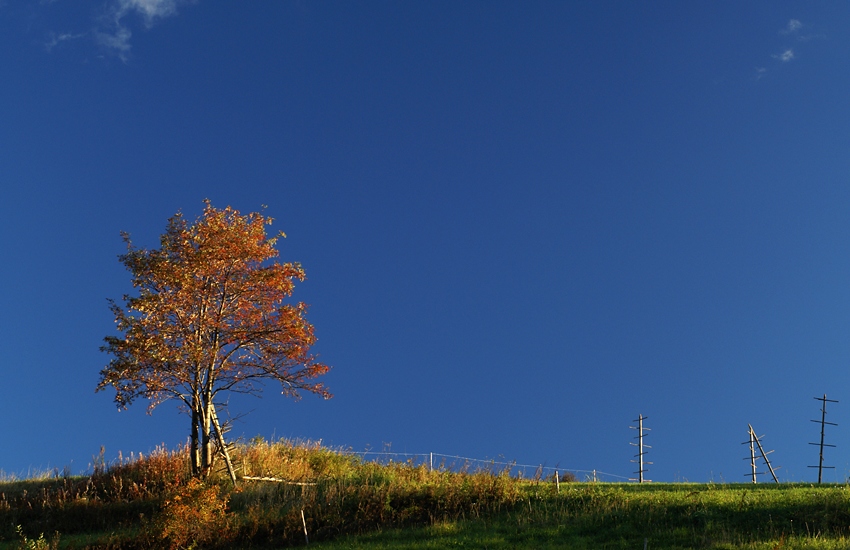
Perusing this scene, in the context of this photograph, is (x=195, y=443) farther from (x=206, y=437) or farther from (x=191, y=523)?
(x=191, y=523)

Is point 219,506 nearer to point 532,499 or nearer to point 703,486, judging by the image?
point 532,499

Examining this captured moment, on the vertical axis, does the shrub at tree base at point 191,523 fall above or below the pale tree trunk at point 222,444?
below

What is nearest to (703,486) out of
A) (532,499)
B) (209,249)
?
(532,499)

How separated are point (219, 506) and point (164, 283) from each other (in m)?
8.19

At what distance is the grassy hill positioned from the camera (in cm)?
1573

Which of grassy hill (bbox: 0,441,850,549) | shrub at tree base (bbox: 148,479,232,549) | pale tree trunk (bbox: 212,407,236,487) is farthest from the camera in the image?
pale tree trunk (bbox: 212,407,236,487)

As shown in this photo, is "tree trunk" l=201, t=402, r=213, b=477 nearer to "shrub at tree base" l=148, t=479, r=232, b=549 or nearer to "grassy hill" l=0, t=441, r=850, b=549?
"grassy hill" l=0, t=441, r=850, b=549

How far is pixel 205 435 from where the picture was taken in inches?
891

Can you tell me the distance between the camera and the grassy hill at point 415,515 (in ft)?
51.6

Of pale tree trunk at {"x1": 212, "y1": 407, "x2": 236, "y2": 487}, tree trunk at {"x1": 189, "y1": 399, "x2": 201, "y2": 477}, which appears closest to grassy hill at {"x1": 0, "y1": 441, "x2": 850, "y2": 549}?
pale tree trunk at {"x1": 212, "y1": 407, "x2": 236, "y2": 487}

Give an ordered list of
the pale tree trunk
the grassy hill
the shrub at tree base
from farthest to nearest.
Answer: the pale tree trunk < the shrub at tree base < the grassy hill

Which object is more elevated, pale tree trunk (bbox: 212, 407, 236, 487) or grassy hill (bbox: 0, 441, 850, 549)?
pale tree trunk (bbox: 212, 407, 236, 487)

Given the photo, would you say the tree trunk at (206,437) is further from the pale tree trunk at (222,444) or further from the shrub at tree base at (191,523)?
the shrub at tree base at (191,523)

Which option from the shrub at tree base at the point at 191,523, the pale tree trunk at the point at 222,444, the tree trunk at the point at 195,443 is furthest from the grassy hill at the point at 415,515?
the tree trunk at the point at 195,443
